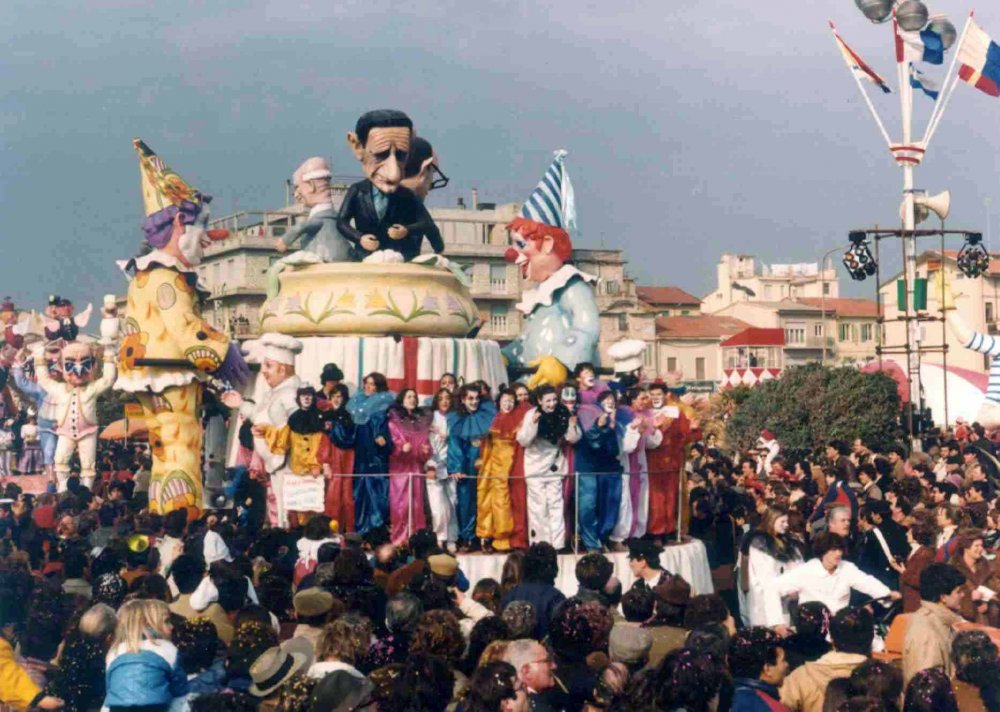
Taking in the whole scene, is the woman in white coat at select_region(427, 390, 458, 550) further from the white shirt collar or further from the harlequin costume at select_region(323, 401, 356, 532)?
the white shirt collar

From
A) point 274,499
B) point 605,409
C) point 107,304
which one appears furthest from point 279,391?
point 107,304

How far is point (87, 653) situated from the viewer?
6.97m

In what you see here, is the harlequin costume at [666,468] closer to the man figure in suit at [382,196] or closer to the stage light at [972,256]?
the man figure in suit at [382,196]

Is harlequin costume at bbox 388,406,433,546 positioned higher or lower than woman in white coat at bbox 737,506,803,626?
higher

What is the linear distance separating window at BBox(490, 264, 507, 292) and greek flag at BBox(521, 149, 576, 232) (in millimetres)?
46932

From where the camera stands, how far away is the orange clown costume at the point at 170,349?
15.3 meters

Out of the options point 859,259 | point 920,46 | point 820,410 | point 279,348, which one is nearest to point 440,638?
point 279,348

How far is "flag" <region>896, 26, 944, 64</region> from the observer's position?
29.2 meters

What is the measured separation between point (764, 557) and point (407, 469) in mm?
3900

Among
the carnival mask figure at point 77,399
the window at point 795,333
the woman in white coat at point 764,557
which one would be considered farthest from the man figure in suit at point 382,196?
the window at point 795,333

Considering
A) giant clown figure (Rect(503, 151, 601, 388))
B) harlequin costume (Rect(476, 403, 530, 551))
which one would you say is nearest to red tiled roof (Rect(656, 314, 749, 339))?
giant clown figure (Rect(503, 151, 601, 388))

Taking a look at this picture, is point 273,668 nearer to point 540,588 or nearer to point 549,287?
point 540,588

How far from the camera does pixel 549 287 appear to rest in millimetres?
16156

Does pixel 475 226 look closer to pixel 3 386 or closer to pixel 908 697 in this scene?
pixel 3 386
